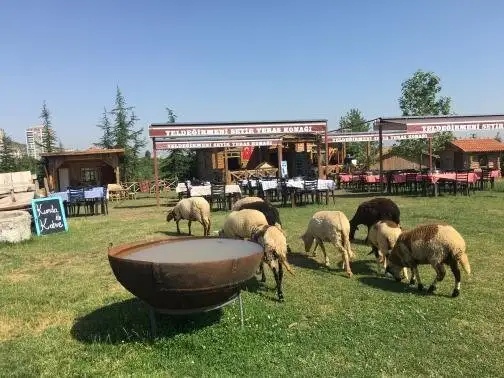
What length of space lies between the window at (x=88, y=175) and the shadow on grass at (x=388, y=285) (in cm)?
2865

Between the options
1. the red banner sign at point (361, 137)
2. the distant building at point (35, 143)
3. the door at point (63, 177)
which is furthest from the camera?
the distant building at point (35, 143)

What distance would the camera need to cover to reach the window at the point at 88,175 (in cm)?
3241

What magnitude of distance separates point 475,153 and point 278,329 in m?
36.3

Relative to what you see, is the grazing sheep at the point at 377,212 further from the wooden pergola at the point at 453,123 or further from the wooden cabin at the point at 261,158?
the wooden cabin at the point at 261,158

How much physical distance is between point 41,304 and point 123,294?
3.77 feet

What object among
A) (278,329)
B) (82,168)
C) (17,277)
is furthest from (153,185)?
(278,329)

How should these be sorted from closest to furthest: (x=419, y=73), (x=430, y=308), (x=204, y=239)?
(x=430, y=308) < (x=204, y=239) < (x=419, y=73)

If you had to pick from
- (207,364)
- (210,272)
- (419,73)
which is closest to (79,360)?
(207,364)

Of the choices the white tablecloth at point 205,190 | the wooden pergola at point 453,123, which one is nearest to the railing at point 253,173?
the wooden pergola at point 453,123

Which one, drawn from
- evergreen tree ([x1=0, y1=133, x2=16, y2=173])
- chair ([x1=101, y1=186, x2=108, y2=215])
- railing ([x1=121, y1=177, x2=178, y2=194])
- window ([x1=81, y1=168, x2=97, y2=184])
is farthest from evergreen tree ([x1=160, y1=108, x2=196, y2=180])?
chair ([x1=101, y1=186, x2=108, y2=215])

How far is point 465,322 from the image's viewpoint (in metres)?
5.23

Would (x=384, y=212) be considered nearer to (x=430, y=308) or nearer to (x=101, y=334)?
(x=430, y=308)

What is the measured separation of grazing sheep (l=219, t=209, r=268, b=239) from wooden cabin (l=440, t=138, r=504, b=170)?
3283cm

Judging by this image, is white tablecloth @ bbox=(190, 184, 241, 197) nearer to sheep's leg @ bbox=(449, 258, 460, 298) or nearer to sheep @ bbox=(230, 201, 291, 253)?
sheep @ bbox=(230, 201, 291, 253)
